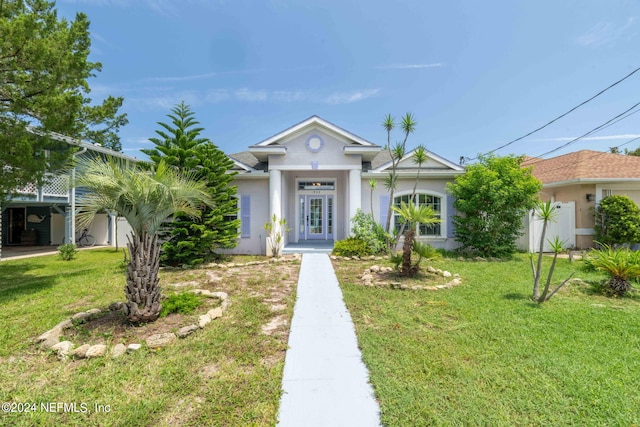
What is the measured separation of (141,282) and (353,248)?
7.26m

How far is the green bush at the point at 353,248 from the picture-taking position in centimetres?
1027

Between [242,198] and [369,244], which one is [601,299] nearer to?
[369,244]

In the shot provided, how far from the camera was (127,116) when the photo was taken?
101 feet

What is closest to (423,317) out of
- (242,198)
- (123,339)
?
(123,339)

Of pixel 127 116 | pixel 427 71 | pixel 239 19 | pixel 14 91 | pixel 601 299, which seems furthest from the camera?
pixel 127 116

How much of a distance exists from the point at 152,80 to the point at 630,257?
65.9 ft

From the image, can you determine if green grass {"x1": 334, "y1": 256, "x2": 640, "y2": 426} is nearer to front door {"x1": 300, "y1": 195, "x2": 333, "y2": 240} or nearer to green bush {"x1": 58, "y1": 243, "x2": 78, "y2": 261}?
front door {"x1": 300, "y1": 195, "x2": 333, "y2": 240}

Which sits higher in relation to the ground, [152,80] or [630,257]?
[152,80]

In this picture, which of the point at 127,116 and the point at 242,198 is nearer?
the point at 242,198

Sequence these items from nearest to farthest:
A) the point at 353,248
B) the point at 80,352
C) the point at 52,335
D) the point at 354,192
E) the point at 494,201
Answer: the point at 80,352, the point at 52,335, the point at 494,201, the point at 353,248, the point at 354,192

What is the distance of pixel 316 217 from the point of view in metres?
13.7

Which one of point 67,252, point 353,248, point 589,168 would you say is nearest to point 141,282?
point 353,248

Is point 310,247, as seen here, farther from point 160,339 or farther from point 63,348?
point 63,348

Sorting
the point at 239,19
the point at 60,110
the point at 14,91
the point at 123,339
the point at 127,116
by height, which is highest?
the point at 127,116
